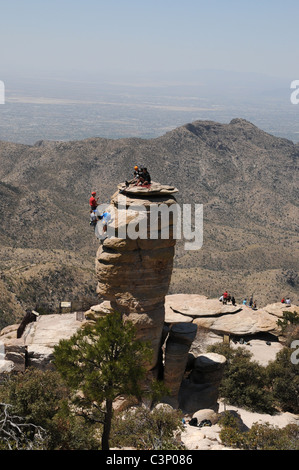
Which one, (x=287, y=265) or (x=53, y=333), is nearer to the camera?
(x=53, y=333)

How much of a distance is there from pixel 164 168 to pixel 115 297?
125 m

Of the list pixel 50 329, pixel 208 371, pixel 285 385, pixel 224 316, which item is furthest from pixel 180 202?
pixel 208 371

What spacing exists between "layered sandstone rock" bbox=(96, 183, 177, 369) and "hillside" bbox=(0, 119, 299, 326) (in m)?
25.5

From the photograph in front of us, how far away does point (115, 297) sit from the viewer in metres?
23.3

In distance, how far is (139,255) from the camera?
2252cm

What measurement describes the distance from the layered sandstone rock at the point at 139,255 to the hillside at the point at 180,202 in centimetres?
2549

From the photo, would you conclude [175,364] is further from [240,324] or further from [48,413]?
[240,324]

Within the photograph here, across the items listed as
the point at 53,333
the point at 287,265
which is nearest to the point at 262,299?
the point at 287,265

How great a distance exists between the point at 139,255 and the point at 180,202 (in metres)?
108

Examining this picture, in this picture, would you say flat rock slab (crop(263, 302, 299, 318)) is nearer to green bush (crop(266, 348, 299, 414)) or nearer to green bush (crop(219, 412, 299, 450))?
green bush (crop(266, 348, 299, 414))
